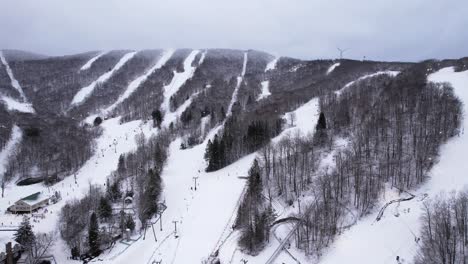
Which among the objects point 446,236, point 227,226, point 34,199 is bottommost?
point 34,199

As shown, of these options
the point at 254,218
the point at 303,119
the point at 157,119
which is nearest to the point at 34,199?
the point at 254,218

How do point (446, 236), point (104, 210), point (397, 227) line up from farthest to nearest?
1. point (104, 210)
2. point (397, 227)
3. point (446, 236)

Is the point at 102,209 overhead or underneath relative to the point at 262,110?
underneath

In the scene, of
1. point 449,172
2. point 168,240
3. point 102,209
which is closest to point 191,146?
point 102,209

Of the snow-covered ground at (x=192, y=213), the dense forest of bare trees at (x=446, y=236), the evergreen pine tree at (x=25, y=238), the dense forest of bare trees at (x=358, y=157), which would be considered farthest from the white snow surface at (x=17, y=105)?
the dense forest of bare trees at (x=446, y=236)

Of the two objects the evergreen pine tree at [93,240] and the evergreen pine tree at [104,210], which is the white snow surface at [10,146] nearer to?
the evergreen pine tree at [104,210]

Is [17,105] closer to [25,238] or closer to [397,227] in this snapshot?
[25,238]

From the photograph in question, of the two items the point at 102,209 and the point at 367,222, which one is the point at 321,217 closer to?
the point at 367,222
